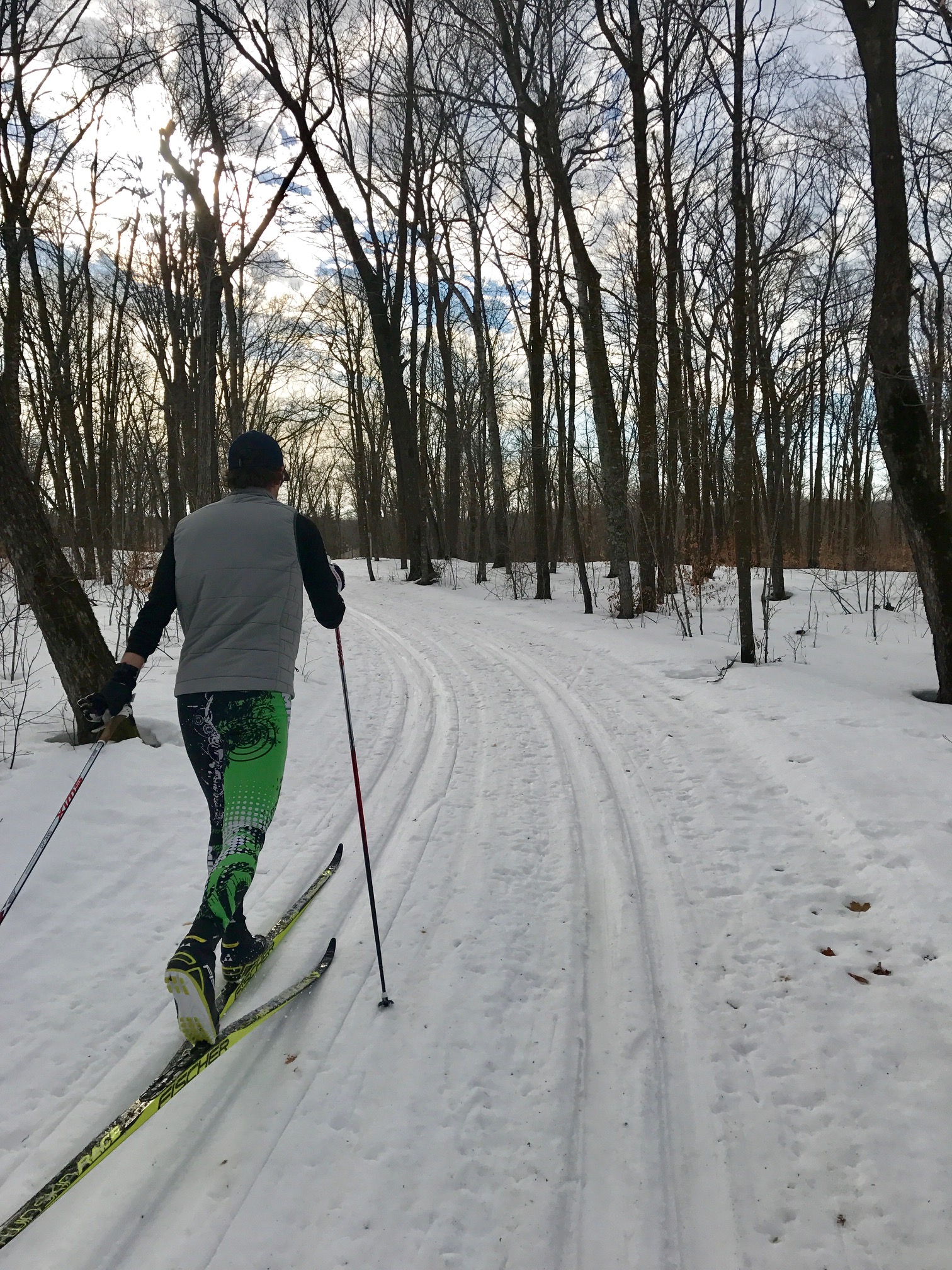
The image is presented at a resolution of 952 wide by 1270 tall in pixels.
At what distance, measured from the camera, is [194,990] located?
2230 millimetres

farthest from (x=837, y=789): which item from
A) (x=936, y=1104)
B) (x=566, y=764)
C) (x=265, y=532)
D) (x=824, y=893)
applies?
(x=265, y=532)

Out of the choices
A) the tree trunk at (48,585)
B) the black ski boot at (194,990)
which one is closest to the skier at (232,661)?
the black ski boot at (194,990)

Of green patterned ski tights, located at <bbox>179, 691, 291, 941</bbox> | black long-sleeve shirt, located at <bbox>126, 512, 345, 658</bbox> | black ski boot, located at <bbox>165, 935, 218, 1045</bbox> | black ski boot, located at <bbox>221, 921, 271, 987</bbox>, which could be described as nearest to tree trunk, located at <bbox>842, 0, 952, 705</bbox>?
black long-sleeve shirt, located at <bbox>126, 512, 345, 658</bbox>

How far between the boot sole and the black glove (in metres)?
1.01

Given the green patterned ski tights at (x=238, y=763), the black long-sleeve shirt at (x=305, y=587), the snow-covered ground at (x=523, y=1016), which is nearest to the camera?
the snow-covered ground at (x=523, y=1016)

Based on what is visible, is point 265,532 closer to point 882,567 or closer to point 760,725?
point 760,725

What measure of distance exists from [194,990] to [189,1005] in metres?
0.05

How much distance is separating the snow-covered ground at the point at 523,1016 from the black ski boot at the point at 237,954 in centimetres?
11

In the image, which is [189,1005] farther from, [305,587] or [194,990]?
[305,587]

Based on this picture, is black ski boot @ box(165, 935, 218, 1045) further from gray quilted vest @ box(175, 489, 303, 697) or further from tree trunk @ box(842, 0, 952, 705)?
tree trunk @ box(842, 0, 952, 705)

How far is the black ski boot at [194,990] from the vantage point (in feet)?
7.28

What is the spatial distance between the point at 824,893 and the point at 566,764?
2.08 meters

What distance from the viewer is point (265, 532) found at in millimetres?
2646

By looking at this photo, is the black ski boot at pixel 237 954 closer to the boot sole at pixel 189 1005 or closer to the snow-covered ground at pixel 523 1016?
the snow-covered ground at pixel 523 1016
